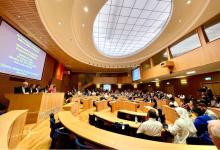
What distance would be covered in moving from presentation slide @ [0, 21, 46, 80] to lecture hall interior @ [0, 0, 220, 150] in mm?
39

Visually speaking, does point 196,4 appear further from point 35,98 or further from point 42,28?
point 35,98

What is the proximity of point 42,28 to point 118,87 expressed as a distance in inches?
658

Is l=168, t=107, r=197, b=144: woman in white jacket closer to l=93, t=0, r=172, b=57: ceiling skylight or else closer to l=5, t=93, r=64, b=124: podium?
l=5, t=93, r=64, b=124: podium

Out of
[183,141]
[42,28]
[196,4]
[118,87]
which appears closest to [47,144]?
[183,141]

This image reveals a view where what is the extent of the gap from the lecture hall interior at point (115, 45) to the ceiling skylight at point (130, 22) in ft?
0.18

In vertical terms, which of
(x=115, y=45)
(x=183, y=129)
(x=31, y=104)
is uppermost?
(x=115, y=45)

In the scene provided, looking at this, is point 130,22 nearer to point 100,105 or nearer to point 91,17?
point 91,17

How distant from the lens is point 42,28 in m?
5.23

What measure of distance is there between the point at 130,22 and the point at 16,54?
6837 mm

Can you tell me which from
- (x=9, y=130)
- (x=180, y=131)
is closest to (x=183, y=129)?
(x=180, y=131)

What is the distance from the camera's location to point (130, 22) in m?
8.22

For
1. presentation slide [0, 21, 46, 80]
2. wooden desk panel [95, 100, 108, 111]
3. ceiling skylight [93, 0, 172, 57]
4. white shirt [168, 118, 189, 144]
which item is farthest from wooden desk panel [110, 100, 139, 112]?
white shirt [168, 118, 189, 144]

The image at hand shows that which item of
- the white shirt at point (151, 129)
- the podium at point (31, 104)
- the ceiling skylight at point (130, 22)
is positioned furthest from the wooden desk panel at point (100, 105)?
the white shirt at point (151, 129)

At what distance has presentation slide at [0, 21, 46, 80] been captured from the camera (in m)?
4.50
